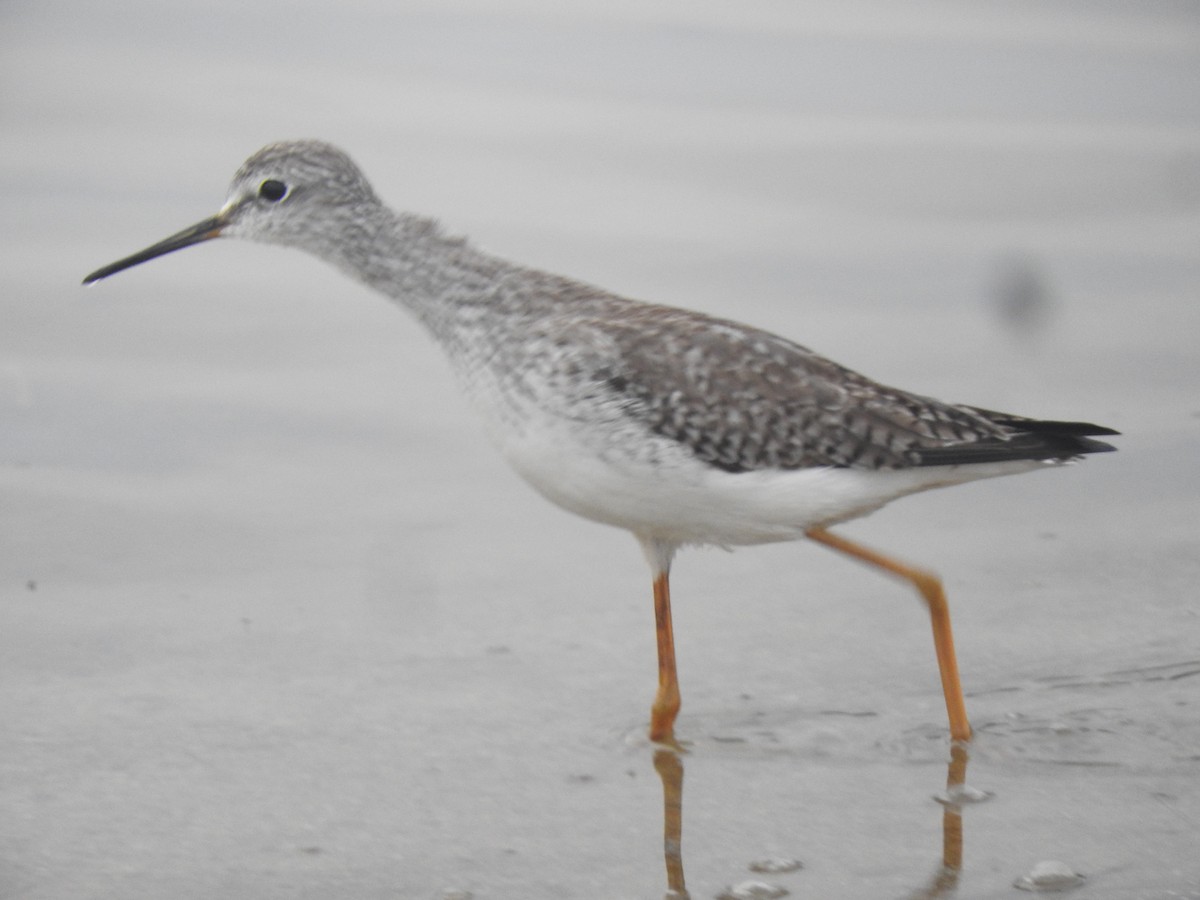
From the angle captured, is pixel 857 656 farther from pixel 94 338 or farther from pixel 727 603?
pixel 94 338

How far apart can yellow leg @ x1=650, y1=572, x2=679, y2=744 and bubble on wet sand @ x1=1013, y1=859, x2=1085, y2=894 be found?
4.32 feet

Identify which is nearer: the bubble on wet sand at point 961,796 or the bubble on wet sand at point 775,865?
the bubble on wet sand at point 775,865

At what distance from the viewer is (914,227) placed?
10562 millimetres

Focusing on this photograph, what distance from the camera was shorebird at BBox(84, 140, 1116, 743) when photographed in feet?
18.4

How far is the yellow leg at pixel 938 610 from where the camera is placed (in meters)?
5.74

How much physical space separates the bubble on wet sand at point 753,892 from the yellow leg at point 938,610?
1188 mm

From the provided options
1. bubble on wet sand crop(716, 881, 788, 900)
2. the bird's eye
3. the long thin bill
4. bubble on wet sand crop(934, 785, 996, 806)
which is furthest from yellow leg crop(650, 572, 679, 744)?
the long thin bill

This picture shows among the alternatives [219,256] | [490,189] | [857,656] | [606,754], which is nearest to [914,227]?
[490,189]

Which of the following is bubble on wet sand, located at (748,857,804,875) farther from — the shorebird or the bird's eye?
the bird's eye

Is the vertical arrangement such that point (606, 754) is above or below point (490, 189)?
below

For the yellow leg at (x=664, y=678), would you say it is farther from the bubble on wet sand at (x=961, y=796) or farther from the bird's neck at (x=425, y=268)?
the bird's neck at (x=425, y=268)

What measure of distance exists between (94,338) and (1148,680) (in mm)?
5470

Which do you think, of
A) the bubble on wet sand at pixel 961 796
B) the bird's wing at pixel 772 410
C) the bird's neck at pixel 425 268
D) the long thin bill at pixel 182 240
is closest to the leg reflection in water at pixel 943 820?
the bubble on wet sand at pixel 961 796

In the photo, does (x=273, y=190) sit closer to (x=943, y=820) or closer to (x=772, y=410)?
(x=772, y=410)
